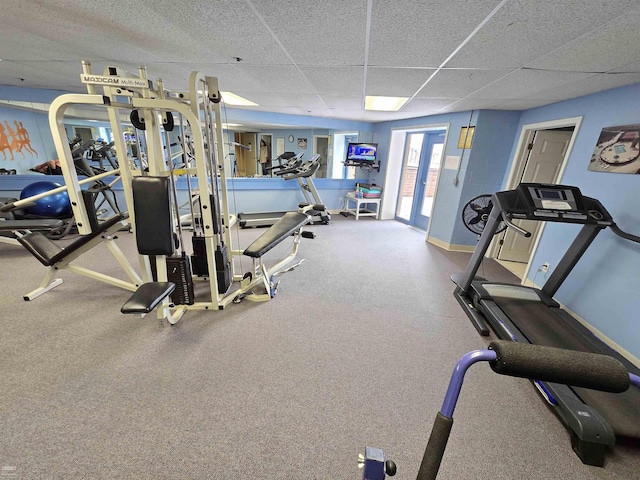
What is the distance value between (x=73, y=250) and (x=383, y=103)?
4.11m

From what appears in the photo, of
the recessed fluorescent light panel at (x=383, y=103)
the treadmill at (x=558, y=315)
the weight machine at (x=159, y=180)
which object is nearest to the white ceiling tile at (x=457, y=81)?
the recessed fluorescent light panel at (x=383, y=103)

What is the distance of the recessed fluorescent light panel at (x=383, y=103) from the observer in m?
3.46

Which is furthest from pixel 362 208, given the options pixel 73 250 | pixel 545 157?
pixel 73 250

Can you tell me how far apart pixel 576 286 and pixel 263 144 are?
786 cm

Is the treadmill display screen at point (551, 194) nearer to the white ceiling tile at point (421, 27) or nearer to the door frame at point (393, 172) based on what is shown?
the white ceiling tile at point (421, 27)

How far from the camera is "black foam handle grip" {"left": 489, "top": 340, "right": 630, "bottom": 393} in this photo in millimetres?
625

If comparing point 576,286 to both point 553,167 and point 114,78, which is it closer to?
point 553,167

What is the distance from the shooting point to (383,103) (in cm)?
384

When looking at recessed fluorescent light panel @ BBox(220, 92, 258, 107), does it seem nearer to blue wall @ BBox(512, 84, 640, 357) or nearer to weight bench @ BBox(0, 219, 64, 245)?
weight bench @ BBox(0, 219, 64, 245)

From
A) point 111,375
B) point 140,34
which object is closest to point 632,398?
point 111,375

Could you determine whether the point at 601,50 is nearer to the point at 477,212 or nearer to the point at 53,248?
the point at 477,212

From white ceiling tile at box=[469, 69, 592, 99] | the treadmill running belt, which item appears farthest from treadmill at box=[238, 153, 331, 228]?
the treadmill running belt

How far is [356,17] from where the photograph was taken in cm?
136

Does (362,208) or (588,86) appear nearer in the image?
(588,86)
